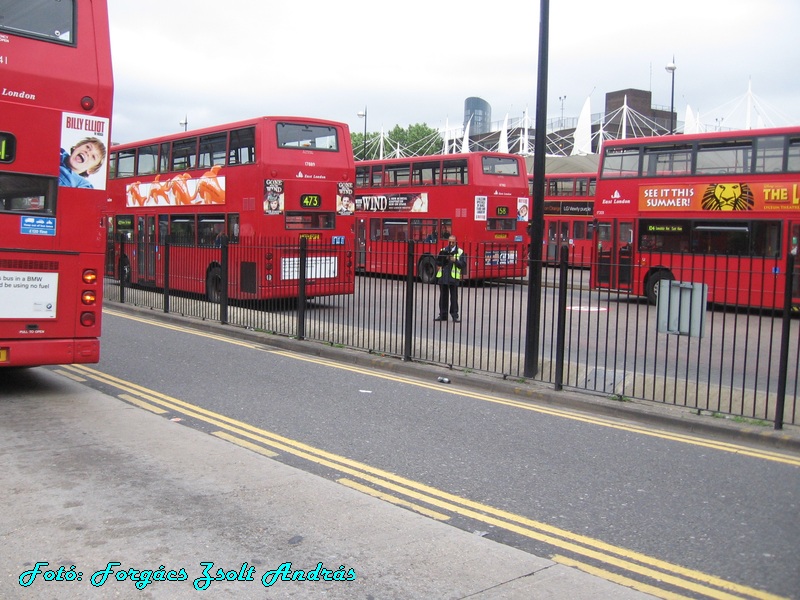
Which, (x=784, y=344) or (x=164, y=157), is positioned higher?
(x=164, y=157)

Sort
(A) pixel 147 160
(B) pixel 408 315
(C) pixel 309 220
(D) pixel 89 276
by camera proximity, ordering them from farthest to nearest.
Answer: (A) pixel 147 160 < (C) pixel 309 220 < (B) pixel 408 315 < (D) pixel 89 276

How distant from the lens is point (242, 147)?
17.2 metres

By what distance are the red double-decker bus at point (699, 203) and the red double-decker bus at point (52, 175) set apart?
36.3ft

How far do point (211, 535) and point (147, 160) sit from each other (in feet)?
58.8

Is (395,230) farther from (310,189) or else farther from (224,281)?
(224,281)

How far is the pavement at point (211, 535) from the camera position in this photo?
3.90 m

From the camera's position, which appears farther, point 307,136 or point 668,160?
point 668,160

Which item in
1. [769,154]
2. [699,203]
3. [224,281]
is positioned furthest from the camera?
[699,203]

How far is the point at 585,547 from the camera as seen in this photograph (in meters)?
4.51

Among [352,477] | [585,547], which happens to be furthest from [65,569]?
[585,547]

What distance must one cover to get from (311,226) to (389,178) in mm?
10026

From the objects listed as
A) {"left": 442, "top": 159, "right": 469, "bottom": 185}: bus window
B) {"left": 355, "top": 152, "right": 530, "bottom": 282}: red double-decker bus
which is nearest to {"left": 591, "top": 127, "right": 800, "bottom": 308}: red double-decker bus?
{"left": 355, "top": 152, "right": 530, "bottom": 282}: red double-decker bus

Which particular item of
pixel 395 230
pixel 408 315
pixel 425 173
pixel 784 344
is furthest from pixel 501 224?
pixel 784 344

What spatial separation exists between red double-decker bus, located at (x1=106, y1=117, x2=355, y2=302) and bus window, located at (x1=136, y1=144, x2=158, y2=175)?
12.4 inches
